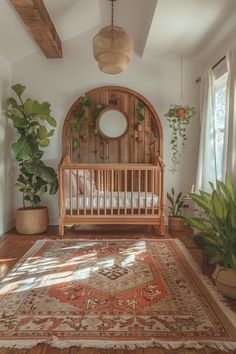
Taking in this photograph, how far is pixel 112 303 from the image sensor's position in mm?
1849

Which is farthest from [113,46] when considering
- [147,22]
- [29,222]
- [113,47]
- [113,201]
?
[29,222]

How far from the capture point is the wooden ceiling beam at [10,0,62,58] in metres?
2.56

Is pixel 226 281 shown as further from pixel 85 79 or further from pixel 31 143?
pixel 85 79

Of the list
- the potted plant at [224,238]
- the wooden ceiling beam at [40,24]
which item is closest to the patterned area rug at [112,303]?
the potted plant at [224,238]

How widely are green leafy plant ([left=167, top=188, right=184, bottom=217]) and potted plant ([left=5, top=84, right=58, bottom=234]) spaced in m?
1.70

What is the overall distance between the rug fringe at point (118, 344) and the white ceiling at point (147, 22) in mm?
2780

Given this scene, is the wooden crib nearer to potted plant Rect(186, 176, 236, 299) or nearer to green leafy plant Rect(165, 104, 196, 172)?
green leafy plant Rect(165, 104, 196, 172)

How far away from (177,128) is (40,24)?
233 cm

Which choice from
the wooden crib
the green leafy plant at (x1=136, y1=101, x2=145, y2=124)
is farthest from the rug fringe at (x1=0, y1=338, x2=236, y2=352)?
the green leafy plant at (x1=136, y1=101, x2=145, y2=124)

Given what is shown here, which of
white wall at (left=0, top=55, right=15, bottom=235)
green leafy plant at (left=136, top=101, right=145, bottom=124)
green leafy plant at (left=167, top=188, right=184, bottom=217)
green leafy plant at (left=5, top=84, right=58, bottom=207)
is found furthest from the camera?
green leafy plant at (left=136, top=101, right=145, bottom=124)

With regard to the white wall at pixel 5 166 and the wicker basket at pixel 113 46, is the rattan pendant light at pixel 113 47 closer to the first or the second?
A: the wicker basket at pixel 113 46

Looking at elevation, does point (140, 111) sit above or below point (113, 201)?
above

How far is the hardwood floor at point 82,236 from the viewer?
1392 millimetres

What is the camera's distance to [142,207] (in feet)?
12.0
